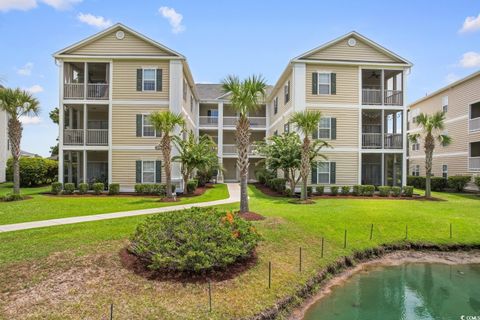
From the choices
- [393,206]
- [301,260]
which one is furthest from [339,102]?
[301,260]

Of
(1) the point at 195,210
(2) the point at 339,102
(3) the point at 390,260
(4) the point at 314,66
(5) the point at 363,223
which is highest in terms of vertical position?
(4) the point at 314,66

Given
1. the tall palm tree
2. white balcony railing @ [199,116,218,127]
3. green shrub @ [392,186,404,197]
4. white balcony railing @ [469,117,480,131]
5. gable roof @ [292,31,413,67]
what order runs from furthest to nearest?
white balcony railing @ [199,116,218,127] < white balcony railing @ [469,117,480,131] < gable roof @ [292,31,413,67] < green shrub @ [392,186,404,197] < the tall palm tree

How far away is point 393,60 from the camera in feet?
77.4

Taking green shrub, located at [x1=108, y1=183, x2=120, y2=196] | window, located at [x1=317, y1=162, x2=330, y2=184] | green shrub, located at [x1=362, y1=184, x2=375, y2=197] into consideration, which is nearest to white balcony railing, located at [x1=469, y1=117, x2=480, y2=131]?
green shrub, located at [x1=362, y1=184, x2=375, y2=197]

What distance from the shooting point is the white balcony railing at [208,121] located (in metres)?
35.0

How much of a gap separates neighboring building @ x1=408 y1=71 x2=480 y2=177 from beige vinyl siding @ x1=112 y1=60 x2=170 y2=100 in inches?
917

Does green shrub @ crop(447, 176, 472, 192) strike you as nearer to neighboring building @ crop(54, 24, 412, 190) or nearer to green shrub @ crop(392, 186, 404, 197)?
neighboring building @ crop(54, 24, 412, 190)

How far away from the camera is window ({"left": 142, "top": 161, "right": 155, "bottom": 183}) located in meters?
22.4

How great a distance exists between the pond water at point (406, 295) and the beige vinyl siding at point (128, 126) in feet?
54.3

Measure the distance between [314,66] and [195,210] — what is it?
53.6 feet

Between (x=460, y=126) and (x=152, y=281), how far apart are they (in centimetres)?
2935

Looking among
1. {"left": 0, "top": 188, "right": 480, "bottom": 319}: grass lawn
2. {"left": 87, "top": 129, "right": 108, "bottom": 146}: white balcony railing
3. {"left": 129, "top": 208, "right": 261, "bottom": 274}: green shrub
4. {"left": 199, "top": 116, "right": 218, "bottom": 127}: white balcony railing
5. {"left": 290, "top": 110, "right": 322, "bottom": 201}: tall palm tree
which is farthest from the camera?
{"left": 199, "top": 116, "right": 218, "bottom": 127}: white balcony railing

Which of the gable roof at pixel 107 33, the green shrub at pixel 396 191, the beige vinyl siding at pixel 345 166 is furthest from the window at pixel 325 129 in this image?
the gable roof at pixel 107 33

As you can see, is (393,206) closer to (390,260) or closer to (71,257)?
(390,260)
